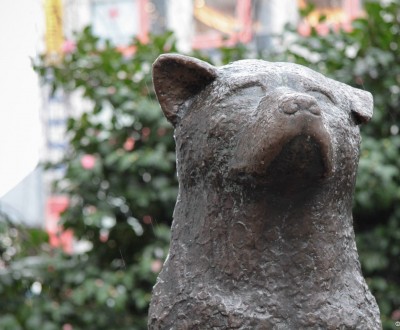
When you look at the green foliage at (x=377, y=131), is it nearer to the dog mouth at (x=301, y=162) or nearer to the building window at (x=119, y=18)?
the dog mouth at (x=301, y=162)

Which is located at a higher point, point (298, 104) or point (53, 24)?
point (298, 104)

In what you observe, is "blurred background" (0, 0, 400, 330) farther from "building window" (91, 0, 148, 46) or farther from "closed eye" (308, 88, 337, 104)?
"building window" (91, 0, 148, 46)

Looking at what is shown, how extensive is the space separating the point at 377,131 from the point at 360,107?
2.21m

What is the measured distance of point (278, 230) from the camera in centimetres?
212

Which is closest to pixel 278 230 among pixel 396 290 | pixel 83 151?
pixel 396 290

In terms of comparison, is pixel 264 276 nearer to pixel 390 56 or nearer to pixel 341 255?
pixel 341 255

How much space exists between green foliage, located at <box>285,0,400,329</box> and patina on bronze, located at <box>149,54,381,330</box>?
188cm

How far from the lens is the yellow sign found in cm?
748

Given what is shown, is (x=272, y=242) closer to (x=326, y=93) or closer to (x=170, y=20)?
(x=326, y=93)

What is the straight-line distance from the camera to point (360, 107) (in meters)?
2.27

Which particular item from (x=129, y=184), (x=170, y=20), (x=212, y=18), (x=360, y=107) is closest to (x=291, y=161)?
(x=360, y=107)

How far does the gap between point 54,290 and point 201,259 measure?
2.60m

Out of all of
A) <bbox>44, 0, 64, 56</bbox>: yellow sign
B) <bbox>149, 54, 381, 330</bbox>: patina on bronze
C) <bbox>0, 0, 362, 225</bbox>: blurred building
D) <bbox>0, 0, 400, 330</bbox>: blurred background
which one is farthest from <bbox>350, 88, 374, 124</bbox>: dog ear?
<bbox>0, 0, 362, 225</bbox>: blurred building

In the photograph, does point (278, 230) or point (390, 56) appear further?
point (390, 56)
